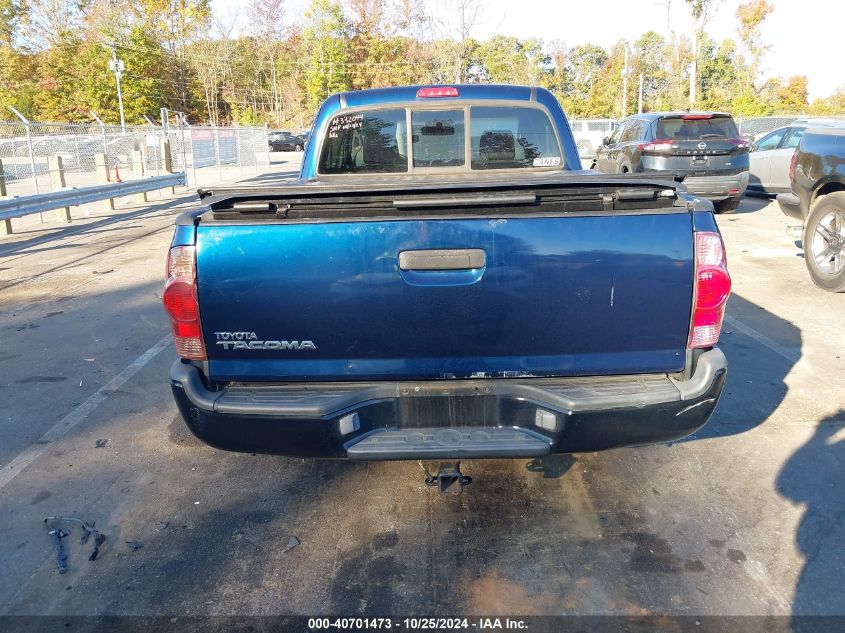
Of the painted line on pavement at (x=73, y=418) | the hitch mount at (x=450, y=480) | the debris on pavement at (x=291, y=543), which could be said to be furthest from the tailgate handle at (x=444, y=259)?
the painted line on pavement at (x=73, y=418)

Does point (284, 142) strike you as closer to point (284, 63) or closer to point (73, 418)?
point (284, 63)

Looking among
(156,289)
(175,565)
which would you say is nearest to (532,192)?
(175,565)

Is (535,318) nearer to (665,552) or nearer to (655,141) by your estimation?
(665,552)

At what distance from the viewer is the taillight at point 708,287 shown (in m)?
2.60

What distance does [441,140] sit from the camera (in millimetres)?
4582

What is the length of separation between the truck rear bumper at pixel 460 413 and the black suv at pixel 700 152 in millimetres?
10381

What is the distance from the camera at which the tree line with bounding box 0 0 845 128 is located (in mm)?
45594

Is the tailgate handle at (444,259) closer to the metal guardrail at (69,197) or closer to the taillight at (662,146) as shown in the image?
the taillight at (662,146)

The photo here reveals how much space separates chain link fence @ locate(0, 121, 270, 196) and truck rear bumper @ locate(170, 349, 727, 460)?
45.8ft

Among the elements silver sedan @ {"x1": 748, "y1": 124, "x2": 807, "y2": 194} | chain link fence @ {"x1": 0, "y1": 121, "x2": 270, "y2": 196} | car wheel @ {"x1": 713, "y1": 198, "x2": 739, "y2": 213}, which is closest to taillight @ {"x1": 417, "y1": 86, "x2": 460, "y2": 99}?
car wheel @ {"x1": 713, "y1": 198, "x2": 739, "y2": 213}

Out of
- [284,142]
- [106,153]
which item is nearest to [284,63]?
[284,142]

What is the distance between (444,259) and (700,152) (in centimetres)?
1113

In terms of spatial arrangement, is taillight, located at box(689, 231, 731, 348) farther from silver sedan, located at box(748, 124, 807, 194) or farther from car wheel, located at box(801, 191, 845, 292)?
silver sedan, located at box(748, 124, 807, 194)

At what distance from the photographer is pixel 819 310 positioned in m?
6.68
